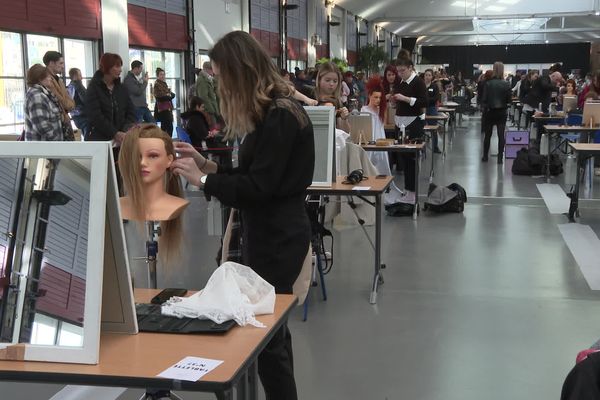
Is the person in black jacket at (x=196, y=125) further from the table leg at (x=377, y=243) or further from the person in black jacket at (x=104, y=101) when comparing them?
the table leg at (x=377, y=243)

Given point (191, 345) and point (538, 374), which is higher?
point (191, 345)

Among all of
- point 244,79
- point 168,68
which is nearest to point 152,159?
point 244,79

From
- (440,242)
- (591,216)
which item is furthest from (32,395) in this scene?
(591,216)

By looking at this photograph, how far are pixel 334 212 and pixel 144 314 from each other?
4671mm

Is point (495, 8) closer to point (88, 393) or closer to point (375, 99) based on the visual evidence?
point (375, 99)

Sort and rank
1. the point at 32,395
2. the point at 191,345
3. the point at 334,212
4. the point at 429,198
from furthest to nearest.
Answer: the point at 429,198
the point at 334,212
the point at 32,395
the point at 191,345

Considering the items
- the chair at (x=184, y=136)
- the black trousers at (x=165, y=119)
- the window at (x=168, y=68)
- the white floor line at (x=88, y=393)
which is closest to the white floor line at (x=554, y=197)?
the chair at (x=184, y=136)

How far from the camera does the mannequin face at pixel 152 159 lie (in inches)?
118

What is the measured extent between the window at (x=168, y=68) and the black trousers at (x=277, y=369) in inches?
393

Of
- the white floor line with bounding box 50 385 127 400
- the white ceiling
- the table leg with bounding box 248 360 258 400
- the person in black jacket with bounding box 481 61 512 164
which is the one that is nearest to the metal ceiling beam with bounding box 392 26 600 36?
the white ceiling

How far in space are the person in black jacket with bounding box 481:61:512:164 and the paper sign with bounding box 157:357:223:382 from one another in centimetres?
969

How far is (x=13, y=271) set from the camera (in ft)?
4.91

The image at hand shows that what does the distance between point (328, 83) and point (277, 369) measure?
357 centimetres

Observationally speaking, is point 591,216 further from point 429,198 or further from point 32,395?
point 32,395
